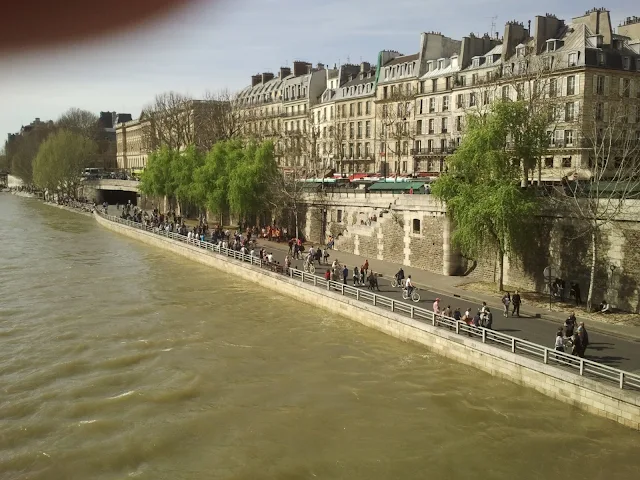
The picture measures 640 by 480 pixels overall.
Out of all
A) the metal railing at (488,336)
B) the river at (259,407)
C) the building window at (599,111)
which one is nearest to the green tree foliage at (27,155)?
the building window at (599,111)

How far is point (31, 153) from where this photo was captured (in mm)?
139000

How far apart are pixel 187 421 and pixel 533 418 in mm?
9033

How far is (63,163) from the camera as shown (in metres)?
105

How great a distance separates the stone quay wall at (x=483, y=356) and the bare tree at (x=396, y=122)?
28.2 metres

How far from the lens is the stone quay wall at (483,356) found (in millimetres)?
15336

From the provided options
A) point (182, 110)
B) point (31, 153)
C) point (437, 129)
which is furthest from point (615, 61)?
point (31, 153)

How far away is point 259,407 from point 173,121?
6587cm

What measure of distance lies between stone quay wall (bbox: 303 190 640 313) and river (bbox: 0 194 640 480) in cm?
815

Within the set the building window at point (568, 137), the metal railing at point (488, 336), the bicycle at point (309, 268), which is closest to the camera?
the metal railing at point (488, 336)

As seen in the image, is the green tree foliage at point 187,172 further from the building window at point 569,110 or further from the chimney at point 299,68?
the building window at point 569,110

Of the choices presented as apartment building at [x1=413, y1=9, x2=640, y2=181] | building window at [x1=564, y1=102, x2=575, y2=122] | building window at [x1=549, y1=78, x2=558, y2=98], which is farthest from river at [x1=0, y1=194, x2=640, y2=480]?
building window at [x1=564, y1=102, x2=575, y2=122]

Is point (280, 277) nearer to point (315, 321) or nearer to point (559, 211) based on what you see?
point (315, 321)

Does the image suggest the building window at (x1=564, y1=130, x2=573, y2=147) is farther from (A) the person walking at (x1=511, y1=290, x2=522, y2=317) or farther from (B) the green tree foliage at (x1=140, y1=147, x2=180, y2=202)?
(B) the green tree foliage at (x1=140, y1=147, x2=180, y2=202)

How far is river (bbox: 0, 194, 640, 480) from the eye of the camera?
46.3 ft
